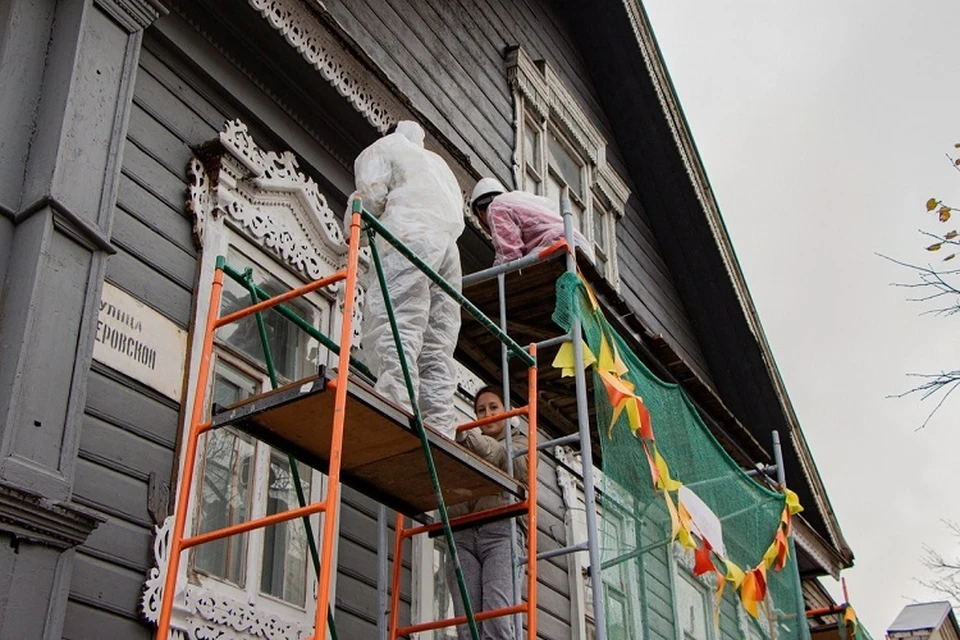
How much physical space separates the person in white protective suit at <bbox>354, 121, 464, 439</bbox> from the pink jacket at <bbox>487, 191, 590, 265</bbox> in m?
1.04

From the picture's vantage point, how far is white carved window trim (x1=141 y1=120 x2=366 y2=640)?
14.2 feet

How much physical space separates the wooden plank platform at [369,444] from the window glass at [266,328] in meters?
1.15

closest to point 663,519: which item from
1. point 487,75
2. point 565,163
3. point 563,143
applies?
point 487,75

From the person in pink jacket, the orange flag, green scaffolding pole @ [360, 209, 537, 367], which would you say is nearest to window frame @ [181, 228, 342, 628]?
green scaffolding pole @ [360, 209, 537, 367]

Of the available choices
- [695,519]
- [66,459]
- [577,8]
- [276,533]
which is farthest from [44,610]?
[577,8]

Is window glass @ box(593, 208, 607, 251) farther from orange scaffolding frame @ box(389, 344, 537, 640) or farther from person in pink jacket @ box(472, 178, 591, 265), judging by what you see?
orange scaffolding frame @ box(389, 344, 537, 640)

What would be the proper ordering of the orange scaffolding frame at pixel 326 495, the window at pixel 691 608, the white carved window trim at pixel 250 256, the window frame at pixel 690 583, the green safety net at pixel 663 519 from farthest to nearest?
the window at pixel 691 608 → the window frame at pixel 690 583 → the green safety net at pixel 663 519 → the white carved window trim at pixel 250 256 → the orange scaffolding frame at pixel 326 495

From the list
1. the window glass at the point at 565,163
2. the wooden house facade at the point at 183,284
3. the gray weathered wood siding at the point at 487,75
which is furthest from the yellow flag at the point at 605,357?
the window glass at the point at 565,163

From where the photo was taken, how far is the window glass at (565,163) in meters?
10.6

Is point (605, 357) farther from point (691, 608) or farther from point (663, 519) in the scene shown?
point (691, 608)

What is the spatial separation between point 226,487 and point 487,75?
543 cm

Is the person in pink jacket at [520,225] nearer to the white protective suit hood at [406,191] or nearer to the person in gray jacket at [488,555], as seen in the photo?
the white protective suit hood at [406,191]

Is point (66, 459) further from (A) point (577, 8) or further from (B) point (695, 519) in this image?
(A) point (577, 8)

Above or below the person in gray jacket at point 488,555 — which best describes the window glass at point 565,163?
above
